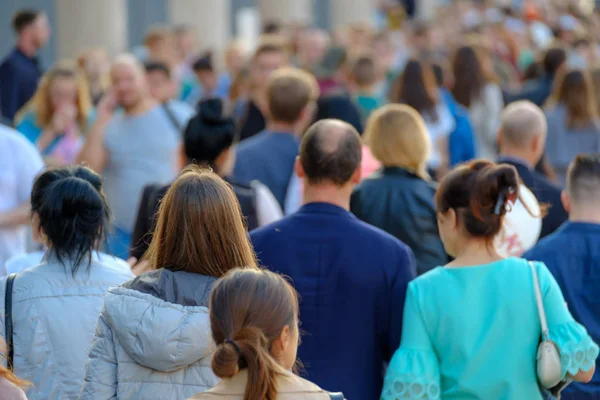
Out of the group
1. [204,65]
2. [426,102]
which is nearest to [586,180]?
[426,102]

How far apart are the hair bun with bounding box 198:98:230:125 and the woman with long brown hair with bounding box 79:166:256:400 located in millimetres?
1992

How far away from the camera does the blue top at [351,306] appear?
448cm

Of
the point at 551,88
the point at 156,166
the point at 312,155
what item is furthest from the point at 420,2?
the point at 312,155

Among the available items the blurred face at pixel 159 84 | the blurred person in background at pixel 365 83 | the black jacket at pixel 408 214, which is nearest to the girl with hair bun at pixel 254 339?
the black jacket at pixel 408 214

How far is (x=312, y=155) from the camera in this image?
473 centimetres

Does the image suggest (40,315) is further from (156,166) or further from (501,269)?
(156,166)

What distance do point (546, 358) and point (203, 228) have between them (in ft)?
4.47

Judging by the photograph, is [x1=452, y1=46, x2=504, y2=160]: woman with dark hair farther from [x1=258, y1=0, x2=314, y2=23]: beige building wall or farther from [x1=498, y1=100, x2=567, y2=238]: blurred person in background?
[x1=258, y1=0, x2=314, y2=23]: beige building wall

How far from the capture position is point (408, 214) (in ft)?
18.1

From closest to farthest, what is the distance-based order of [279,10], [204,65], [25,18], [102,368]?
[102,368] → [25,18] → [204,65] → [279,10]

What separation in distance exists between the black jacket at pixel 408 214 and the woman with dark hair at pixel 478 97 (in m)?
5.16

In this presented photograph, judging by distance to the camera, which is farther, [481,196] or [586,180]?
[586,180]

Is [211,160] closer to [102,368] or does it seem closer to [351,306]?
[351,306]

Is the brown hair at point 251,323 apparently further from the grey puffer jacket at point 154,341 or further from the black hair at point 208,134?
the black hair at point 208,134
